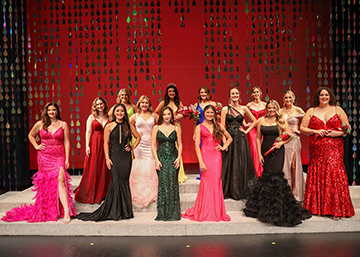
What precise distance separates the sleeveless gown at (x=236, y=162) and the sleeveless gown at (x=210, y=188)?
59 cm

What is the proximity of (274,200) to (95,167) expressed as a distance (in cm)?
251

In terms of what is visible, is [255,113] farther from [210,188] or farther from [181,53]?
[181,53]

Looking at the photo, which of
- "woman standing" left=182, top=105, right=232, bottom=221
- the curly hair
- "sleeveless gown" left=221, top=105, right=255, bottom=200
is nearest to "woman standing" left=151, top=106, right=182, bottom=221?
"woman standing" left=182, top=105, right=232, bottom=221

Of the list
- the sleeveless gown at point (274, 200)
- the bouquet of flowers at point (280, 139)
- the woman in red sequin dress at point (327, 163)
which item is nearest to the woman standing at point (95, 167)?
the sleeveless gown at point (274, 200)

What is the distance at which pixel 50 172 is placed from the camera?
445 centimetres

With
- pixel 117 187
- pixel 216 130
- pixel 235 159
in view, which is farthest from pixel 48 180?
pixel 235 159

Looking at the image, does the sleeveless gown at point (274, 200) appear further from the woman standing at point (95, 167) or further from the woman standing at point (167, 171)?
the woman standing at point (95, 167)

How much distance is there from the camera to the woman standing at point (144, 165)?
4.88m

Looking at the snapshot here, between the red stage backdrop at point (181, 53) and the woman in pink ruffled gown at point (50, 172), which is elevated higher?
the red stage backdrop at point (181, 53)

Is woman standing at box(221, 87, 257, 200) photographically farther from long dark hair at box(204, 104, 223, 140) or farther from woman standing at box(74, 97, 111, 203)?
woman standing at box(74, 97, 111, 203)

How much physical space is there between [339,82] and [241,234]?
13.4 feet

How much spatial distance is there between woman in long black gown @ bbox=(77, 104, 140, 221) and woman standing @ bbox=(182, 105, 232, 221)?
0.90 m

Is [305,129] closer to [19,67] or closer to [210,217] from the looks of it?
[210,217]

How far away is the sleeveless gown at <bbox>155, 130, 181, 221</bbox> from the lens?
14.4 ft
